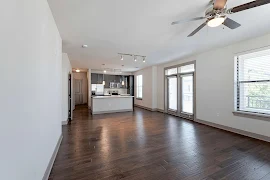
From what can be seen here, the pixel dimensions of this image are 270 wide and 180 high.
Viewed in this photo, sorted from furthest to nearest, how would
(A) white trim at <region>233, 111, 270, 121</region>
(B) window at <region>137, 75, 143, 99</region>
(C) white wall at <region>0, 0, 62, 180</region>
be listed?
(B) window at <region>137, 75, 143, 99</region> < (A) white trim at <region>233, 111, 270, 121</region> < (C) white wall at <region>0, 0, 62, 180</region>

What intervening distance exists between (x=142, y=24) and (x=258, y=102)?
3640mm

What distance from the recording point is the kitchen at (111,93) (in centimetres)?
696

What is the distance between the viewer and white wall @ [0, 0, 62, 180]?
38.2 inches

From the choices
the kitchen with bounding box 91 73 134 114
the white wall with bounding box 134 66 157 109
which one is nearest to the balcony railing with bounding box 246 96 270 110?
the white wall with bounding box 134 66 157 109

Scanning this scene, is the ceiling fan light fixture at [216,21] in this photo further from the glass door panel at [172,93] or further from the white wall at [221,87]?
the glass door panel at [172,93]

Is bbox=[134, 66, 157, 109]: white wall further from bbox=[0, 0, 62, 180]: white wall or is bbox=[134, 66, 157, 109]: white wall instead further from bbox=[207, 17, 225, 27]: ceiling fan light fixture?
bbox=[0, 0, 62, 180]: white wall

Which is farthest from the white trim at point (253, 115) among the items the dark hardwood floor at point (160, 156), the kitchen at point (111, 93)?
the kitchen at point (111, 93)

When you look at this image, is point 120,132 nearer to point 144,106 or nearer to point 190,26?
point 190,26

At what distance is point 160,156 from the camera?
8.37ft

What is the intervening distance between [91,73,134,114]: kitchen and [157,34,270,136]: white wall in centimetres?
393

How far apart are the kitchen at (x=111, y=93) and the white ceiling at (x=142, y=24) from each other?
3459 mm

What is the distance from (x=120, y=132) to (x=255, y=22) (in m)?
4.10

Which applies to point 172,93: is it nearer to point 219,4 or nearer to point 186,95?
point 186,95

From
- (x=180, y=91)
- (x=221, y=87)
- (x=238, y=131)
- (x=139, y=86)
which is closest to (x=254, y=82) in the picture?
(x=221, y=87)
